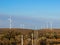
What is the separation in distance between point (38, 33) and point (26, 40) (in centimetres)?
628

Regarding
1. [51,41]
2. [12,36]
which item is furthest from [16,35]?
[51,41]

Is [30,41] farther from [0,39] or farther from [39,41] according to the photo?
[0,39]

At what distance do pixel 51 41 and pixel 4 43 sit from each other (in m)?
6.62

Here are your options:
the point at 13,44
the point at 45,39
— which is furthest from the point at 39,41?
the point at 13,44

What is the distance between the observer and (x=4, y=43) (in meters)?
32.2

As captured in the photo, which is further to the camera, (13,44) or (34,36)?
(34,36)

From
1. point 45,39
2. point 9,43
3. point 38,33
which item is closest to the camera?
point 9,43

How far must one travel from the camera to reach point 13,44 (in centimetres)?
3312

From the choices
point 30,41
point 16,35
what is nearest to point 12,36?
point 16,35

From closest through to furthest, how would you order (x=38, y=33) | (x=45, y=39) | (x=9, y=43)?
(x=9, y=43), (x=45, y=39), (x=38, y=33)

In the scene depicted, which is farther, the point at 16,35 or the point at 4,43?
the point at 16,35

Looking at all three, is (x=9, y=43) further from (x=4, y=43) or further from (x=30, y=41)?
(x=30, y=41)

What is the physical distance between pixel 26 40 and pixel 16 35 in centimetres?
272

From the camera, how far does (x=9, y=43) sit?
1266 inches
